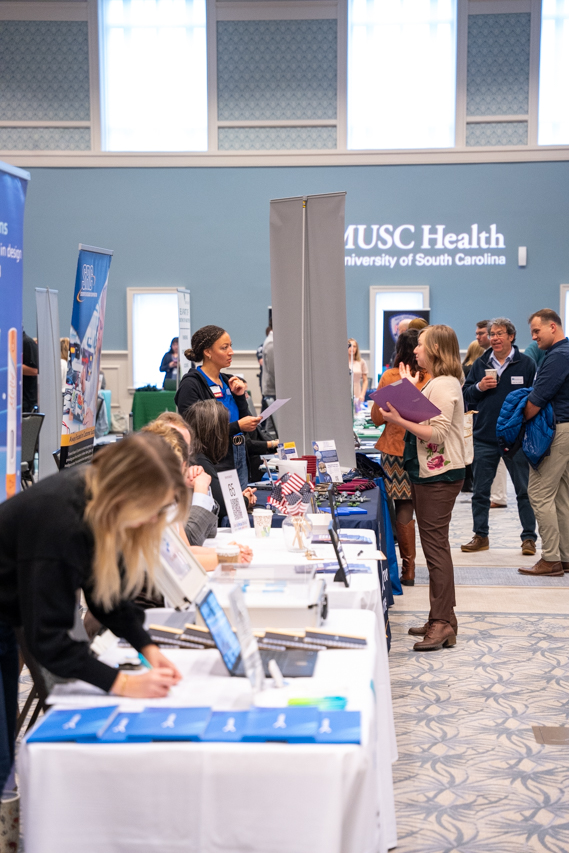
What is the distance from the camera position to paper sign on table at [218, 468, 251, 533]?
281 cm

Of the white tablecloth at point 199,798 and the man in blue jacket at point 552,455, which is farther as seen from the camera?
the man in blue jacket at point 552,455

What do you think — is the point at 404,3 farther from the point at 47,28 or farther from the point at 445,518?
the point at 445,518

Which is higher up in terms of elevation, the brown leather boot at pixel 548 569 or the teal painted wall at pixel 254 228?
the teal painted wall at pixel 254 228

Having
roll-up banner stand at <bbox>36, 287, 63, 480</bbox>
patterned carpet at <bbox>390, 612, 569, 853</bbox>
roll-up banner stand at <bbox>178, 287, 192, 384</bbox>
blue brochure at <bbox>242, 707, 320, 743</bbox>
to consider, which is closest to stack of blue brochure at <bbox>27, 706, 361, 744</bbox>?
blue brochure at <bbox>242, 707, 320, 743</bbox>

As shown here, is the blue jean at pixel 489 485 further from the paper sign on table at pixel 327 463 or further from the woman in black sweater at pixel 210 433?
the woman in black sweater at pixel 210 433

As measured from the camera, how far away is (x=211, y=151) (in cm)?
1094

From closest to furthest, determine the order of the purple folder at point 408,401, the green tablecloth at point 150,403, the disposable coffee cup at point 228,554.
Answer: the disposable coffee cup at point 228,554, the purple folder at point 408,401, the green tablecloth at point 150,403

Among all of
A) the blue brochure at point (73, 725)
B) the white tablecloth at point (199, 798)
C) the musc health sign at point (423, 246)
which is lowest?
the white tablecloth at point (199, 798)

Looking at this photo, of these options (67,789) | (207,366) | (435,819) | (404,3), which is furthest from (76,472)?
(404,3)

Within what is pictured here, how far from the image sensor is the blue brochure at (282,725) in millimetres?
1291

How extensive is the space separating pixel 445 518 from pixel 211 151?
8836mm

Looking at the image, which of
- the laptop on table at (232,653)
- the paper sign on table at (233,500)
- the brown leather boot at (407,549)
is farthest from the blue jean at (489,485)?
the laptop on table at (232,653)

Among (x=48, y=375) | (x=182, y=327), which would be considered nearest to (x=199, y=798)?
(x=48, y=375)

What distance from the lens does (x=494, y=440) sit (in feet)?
17.5
